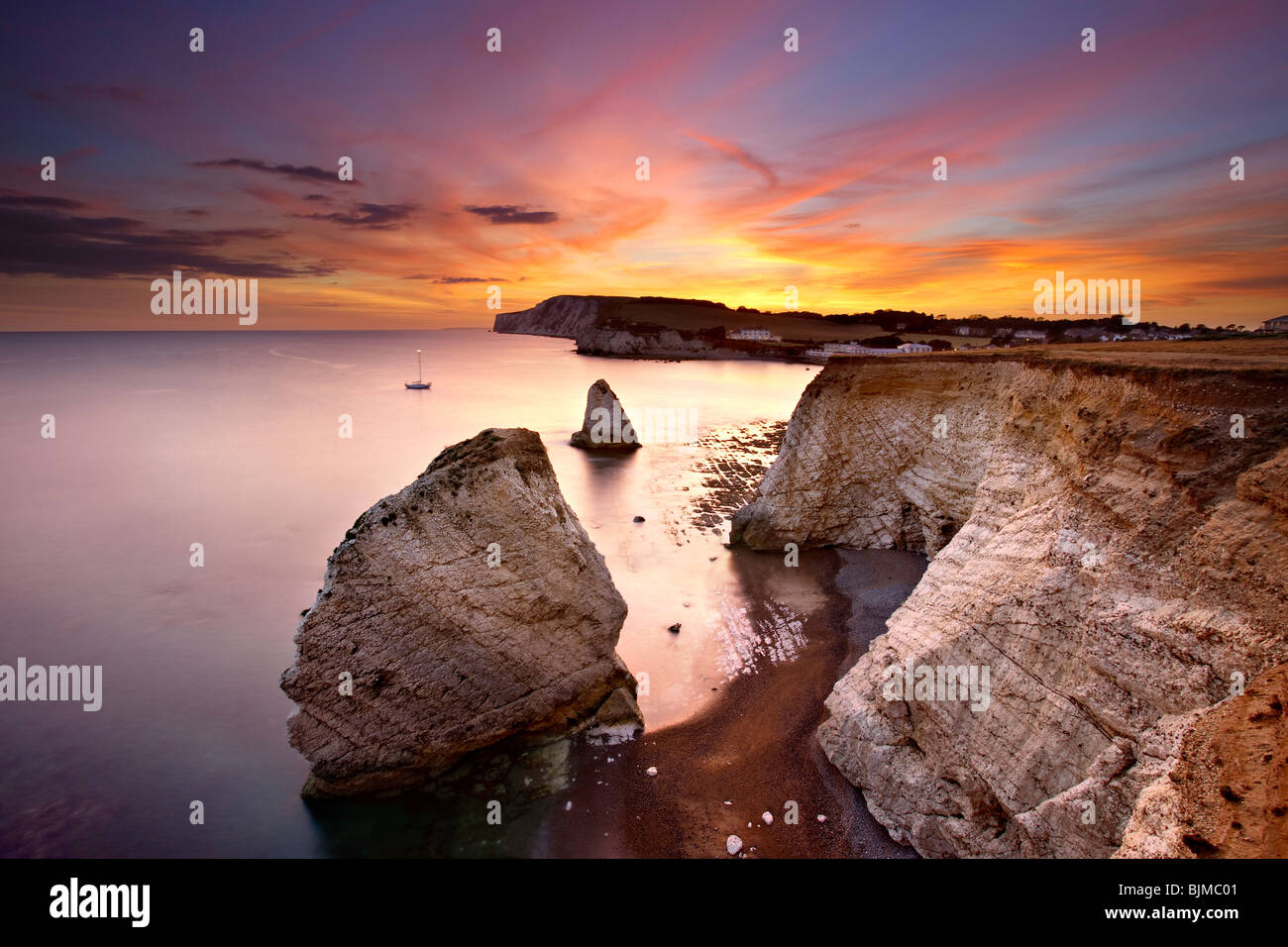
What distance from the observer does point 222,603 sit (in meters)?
19.0

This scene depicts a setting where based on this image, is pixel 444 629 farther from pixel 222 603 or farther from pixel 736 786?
pixel 222 603

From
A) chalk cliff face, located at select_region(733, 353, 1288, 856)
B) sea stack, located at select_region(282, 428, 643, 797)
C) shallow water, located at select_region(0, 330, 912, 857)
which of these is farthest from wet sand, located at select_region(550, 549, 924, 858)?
sea stack, located at select_region(282, 428, 643, 797)

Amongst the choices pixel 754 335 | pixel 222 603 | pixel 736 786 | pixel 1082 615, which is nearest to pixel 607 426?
pixel 222 603

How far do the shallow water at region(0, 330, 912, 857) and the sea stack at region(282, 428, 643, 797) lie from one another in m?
1.24

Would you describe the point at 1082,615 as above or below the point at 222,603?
above

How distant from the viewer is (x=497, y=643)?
10.8m

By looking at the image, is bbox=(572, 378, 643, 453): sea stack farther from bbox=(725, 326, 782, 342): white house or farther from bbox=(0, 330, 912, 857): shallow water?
bbox=(725, 326, 782, 342): white house

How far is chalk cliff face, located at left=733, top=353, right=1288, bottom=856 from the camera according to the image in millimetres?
6242

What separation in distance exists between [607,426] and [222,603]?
85.6 feet

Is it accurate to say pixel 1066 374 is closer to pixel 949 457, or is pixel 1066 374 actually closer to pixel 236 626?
pixel 949 457

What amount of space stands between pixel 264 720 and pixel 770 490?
17.1 metres

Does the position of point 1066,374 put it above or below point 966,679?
above

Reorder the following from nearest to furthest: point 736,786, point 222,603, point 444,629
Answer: point 444,629 < point 736,786 < point 222,603
